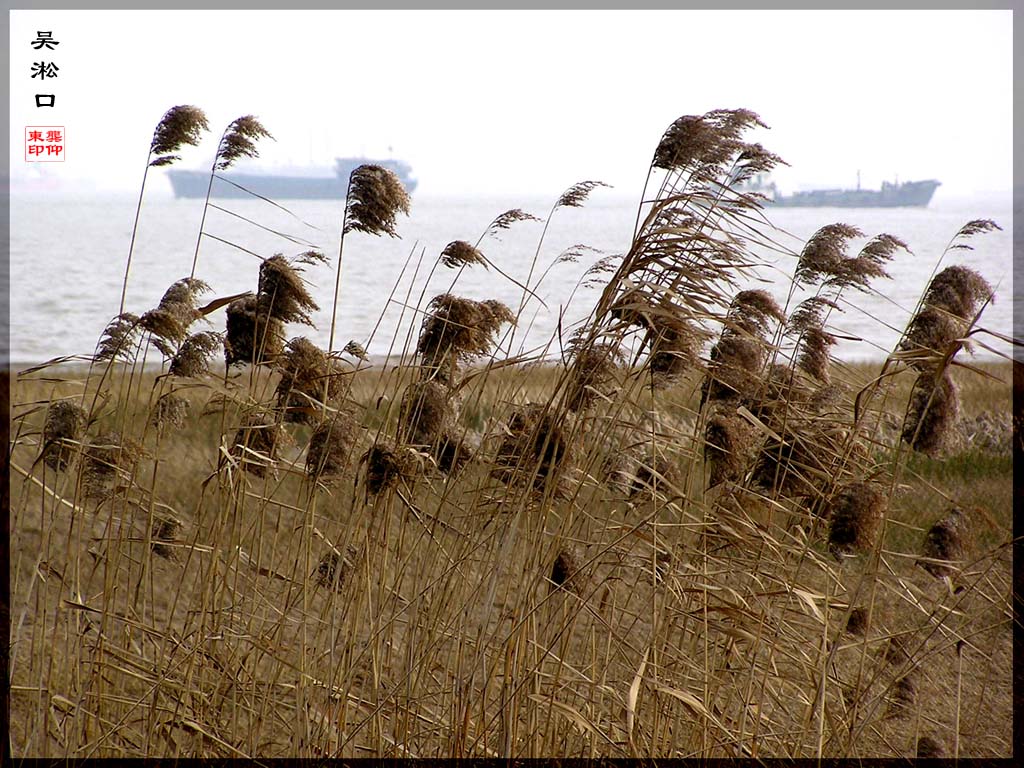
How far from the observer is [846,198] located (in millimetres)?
65562

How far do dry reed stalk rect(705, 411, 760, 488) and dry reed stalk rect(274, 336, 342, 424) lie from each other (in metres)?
0.94

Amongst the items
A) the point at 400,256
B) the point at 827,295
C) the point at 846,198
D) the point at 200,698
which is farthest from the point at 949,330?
the point at 846,198

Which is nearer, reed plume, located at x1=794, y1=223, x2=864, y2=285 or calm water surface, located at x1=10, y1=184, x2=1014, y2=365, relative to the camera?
reed plume, located at x1=794, y1=223, x2=864, y2=285

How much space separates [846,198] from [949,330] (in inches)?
2660

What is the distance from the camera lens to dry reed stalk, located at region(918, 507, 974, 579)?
252 centimetres

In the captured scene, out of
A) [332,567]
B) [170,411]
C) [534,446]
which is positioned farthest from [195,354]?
[534,446]

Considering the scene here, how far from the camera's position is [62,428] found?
8.68 ft

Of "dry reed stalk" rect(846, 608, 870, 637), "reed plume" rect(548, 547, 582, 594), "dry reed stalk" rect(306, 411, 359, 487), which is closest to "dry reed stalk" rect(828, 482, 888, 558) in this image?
"dry reed stalk" rect(846, 608, 870, 637)

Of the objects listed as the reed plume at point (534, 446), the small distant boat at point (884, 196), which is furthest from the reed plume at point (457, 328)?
the small distant boat at point (884, 196)

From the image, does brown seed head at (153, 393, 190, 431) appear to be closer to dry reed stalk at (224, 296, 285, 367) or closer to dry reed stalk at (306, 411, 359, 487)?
dry reed stalk at (224, 296, 285, 367)

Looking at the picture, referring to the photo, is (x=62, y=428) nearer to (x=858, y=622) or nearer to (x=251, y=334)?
(x=251, y=334)

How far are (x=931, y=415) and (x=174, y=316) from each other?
6.14 ft

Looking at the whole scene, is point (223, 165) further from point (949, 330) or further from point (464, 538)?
point (949, 330)

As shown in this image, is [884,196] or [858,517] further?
[884,196]
